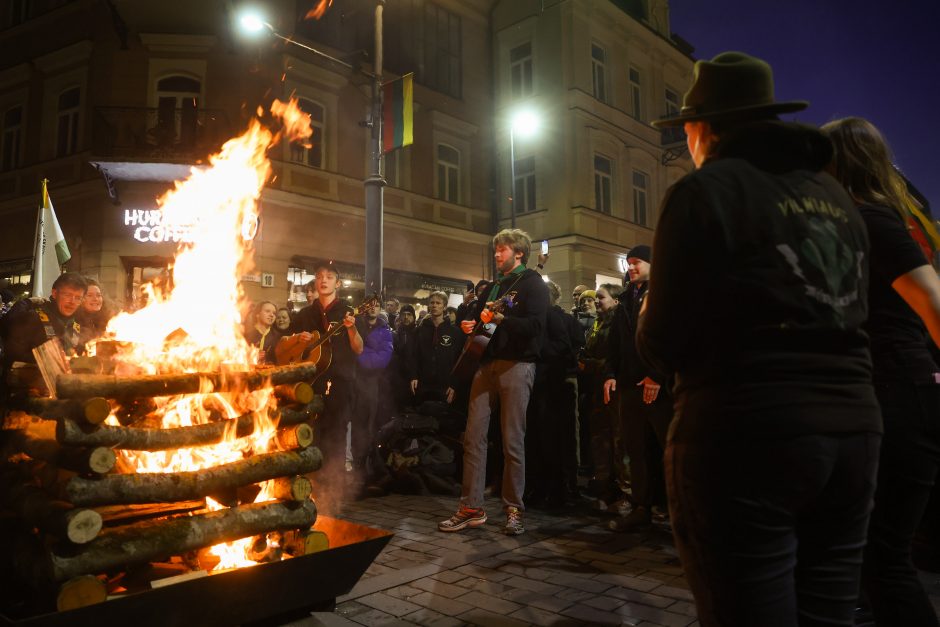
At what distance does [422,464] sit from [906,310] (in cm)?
541

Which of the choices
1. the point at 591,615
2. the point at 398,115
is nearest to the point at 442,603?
the point at 591,615

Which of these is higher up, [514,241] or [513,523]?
[514,241]

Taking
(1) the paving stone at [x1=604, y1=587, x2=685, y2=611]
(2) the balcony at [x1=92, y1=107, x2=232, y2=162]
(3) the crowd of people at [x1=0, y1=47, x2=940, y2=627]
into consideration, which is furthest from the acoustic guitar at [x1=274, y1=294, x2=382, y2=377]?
(2) the balcony at [x1=92, y1=107, x2=232, y2=162]

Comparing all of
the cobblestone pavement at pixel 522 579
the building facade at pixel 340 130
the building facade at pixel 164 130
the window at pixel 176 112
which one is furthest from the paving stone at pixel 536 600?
the window at pixel 176 112

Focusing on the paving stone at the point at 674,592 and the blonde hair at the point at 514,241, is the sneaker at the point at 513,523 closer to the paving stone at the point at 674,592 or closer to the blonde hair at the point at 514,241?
the paving stone at the point at 674,592

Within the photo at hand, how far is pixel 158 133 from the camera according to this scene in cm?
1441

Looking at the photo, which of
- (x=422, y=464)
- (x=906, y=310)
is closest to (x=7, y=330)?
(x=422, y=464)

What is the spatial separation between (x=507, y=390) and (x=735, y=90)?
3.76 m

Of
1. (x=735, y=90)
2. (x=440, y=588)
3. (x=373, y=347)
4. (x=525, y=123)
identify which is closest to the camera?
(x=735, y=90)

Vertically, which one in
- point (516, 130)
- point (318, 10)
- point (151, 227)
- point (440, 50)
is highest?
point (440, 50)

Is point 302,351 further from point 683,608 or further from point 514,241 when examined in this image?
point 683,608

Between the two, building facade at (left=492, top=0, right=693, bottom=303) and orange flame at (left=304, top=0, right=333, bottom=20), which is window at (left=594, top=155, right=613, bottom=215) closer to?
building facade at (left=492, top=0, right=693, bottom=303)

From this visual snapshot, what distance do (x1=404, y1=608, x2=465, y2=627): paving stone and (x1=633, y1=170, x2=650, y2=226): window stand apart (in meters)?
23.0

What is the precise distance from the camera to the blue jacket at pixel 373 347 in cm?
755
